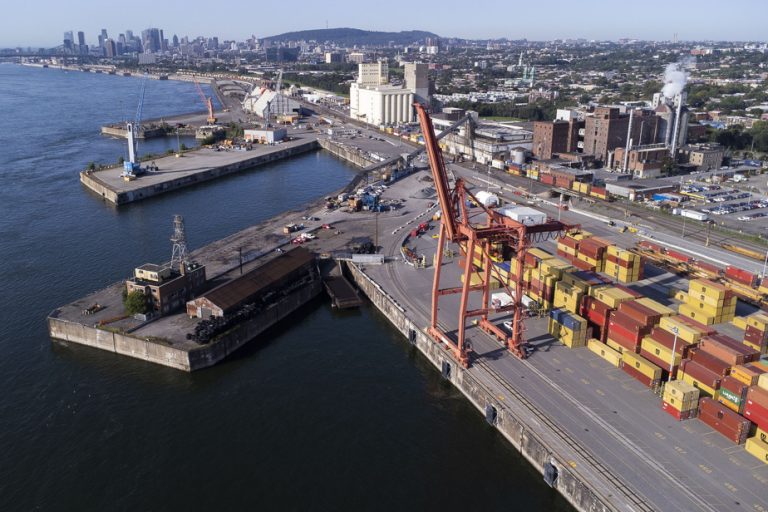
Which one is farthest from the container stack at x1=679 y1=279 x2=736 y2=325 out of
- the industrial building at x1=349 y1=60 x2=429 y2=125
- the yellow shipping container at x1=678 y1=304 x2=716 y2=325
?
the industrial building at x1=349 y1=60 x2=429 y2=125

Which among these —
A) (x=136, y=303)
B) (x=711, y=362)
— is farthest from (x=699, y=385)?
(x=136, y=303)

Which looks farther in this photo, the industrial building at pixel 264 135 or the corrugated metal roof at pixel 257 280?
the industrial building at pixel 264 135

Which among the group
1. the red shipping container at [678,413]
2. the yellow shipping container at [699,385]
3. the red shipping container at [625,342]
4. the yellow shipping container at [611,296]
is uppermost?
the yellow shipping container at [611,296]

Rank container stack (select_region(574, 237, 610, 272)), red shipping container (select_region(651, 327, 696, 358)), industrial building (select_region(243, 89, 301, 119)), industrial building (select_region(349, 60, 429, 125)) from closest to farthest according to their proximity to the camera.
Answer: red shipping container (select_region(651, 327, 696, 358))
container stack (select_region(574, 237, 610, 272))
industrial building (select_region(349, 60, 429, 125))
industrial building (select_region(243, 89, 301, 119))

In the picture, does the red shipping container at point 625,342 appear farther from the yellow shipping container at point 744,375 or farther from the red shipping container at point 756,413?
the red shipping container at point 756,413

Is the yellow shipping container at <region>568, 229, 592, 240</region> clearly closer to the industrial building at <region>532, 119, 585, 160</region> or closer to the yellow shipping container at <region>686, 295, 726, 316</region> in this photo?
the yellow shipping container at <region>686, 295, 726, 316</region>

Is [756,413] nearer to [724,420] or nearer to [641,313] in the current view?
[724,420]

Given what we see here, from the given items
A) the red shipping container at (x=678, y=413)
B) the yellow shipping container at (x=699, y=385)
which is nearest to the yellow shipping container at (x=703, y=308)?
the yellow shipping container at (x=699, y=385)

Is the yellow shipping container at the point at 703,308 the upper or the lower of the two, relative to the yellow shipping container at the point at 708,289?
lower
